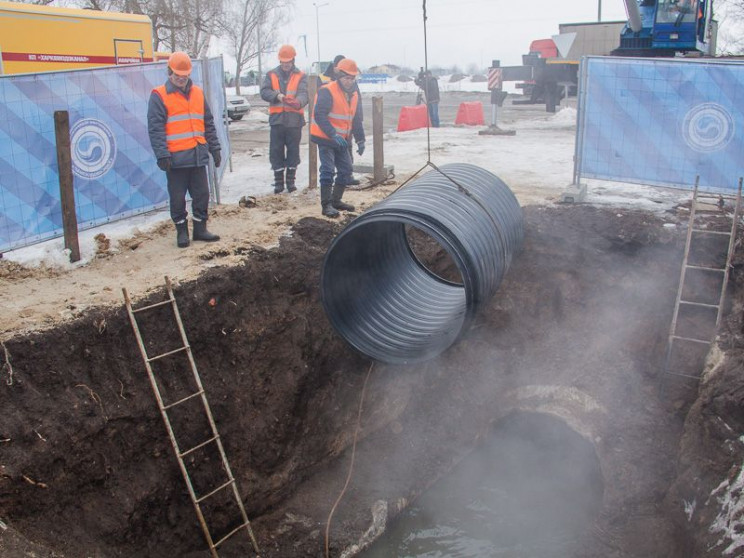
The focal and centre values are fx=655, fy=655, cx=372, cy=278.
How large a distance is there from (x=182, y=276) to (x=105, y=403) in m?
1.42

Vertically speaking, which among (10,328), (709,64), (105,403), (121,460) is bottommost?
(121,460)

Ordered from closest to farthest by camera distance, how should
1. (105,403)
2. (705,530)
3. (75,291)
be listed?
(705,530)
(105,403)
(75,291)

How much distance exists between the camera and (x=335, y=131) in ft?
26.6

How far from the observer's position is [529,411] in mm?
7117

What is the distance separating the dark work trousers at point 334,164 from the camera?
8133mm

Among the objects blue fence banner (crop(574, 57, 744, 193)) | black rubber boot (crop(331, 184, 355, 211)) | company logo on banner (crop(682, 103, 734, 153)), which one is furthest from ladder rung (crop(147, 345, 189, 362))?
company logo on banner (crop(682, 103, 734, 153))

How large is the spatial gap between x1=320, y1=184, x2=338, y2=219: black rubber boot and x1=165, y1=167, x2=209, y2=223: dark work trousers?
5.02 ft

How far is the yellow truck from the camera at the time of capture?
1240cm

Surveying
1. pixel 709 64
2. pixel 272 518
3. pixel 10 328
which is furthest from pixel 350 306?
pixel 709 64

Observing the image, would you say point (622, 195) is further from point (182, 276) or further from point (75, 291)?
point (75, 291)

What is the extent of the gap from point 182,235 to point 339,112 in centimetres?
254

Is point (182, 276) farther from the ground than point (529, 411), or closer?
farther from the ground

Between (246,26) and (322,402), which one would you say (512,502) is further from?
(246,26)

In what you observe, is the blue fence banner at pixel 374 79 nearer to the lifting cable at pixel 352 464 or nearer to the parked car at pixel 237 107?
the parked car at pixel 237 107
